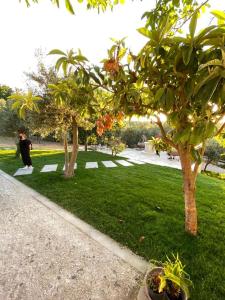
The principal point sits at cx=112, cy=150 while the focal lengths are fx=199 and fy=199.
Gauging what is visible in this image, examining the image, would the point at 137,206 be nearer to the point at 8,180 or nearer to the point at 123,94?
the point at 123,94

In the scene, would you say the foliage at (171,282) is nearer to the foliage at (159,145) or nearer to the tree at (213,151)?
the foliage at (159,145)

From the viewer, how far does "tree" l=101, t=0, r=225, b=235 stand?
148 centimetres

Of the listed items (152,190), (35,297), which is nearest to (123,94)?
(35,297)

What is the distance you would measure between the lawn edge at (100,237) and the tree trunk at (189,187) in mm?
1160

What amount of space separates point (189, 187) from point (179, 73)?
210cm

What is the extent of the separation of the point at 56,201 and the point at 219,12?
17.0 feet

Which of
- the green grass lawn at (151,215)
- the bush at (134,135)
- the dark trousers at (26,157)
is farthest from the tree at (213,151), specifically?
the dark trousers at (26,157)

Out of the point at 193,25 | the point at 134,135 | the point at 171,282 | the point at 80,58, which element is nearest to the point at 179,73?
the point at 193,25

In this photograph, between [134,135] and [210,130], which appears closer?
[210,130]

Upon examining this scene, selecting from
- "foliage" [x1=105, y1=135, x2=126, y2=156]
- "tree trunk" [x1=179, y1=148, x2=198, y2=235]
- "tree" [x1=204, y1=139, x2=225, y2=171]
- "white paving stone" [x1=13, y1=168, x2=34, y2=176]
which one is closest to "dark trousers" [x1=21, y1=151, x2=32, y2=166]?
"white paving stone" [x1=13, y1=168, x2=34, y2=176]

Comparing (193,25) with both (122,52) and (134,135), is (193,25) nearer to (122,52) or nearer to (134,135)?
(122,52)

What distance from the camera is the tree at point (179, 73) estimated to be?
1481mm

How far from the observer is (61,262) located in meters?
2.98

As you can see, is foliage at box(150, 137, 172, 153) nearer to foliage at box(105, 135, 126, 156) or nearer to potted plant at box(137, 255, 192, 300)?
potted plant at box(137, 255, 192, 300)
